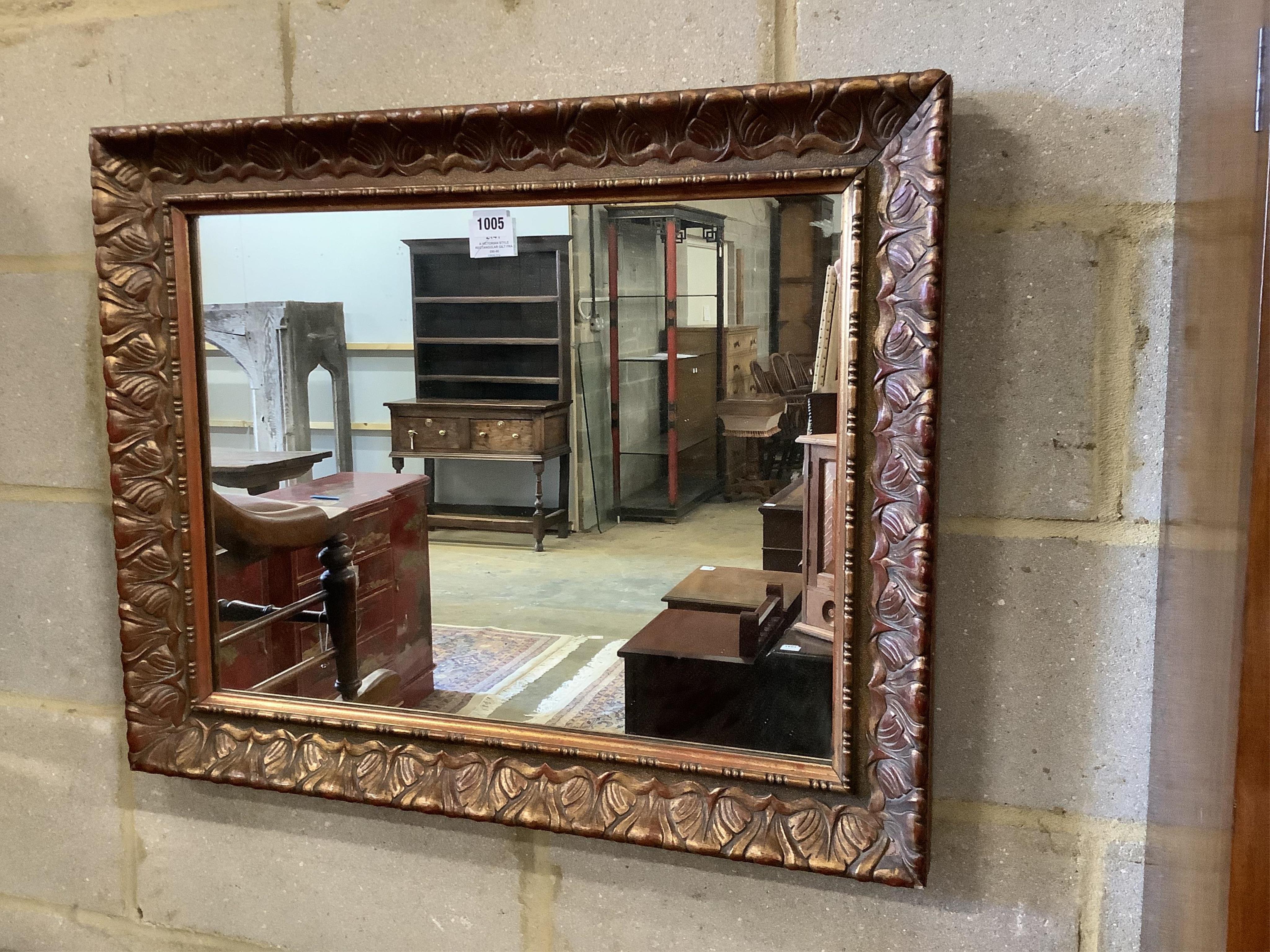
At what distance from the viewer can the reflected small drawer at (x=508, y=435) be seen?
2.96 feet

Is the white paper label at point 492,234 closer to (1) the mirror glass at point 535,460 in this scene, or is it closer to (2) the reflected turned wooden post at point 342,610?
(1) the mirror glass at point 535,460

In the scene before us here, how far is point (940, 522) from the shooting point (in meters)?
0.81

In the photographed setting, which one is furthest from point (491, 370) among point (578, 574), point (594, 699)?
point (594, 699)

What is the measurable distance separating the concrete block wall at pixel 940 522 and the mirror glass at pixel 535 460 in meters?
0.12

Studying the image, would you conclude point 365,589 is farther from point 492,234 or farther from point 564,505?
point 492,234

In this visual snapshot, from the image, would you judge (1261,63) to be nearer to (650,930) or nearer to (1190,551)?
(1190,551)

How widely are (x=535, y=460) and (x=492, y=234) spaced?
195mm

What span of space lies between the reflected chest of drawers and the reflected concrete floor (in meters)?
0.03

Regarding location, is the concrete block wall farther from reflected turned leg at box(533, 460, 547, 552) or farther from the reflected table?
reflected turned leg at box(533, 460, 547, 552)

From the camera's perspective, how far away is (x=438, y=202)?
0.87 meters

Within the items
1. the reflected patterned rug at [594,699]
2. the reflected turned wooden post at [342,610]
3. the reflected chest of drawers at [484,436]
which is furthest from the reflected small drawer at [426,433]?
the reflected patterned rug at [594,699]

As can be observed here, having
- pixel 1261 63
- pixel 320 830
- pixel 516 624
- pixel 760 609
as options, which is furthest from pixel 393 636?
pixel 1261 63

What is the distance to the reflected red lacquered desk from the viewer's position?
36.4 inches

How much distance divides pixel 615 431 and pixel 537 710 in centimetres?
25
